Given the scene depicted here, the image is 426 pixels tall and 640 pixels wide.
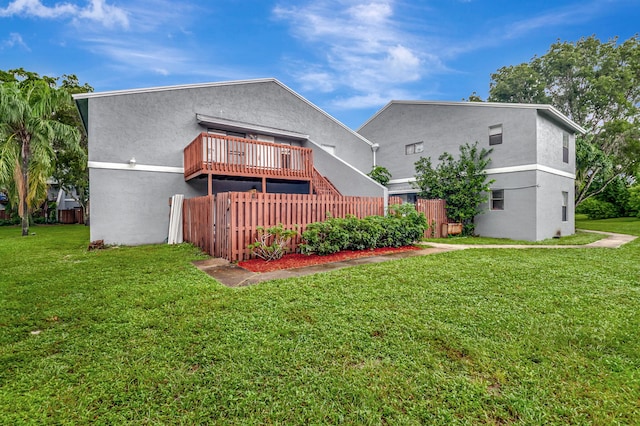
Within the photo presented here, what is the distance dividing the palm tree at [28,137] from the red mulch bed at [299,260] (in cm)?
1420

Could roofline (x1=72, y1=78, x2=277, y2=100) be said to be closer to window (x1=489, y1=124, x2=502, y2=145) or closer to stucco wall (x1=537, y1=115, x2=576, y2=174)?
window (x1=489, y1=124, x2=502, y2=145)

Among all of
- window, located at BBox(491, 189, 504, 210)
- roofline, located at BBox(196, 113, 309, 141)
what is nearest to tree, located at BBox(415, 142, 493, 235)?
window, located at BBox(491, 189, 504, 210)

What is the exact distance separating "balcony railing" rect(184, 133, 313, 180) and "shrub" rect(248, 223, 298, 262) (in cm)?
392

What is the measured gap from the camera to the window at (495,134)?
42.7 ft

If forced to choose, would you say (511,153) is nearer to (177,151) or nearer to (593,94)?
(177,151)

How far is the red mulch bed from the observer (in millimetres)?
6009

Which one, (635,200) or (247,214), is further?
(635,200)

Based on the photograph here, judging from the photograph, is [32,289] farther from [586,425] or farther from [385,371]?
[586,425]

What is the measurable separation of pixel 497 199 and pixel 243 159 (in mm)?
11308

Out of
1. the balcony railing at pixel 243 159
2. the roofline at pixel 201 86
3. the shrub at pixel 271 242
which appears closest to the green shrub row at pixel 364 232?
the shrub at pixel 271 242

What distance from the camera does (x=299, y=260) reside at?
666 centimetres

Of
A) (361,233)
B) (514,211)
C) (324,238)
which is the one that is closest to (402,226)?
(361,233)

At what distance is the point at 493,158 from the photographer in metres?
13.2

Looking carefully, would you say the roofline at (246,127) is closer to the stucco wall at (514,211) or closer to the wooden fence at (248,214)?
the wooden fence at (248,214)
